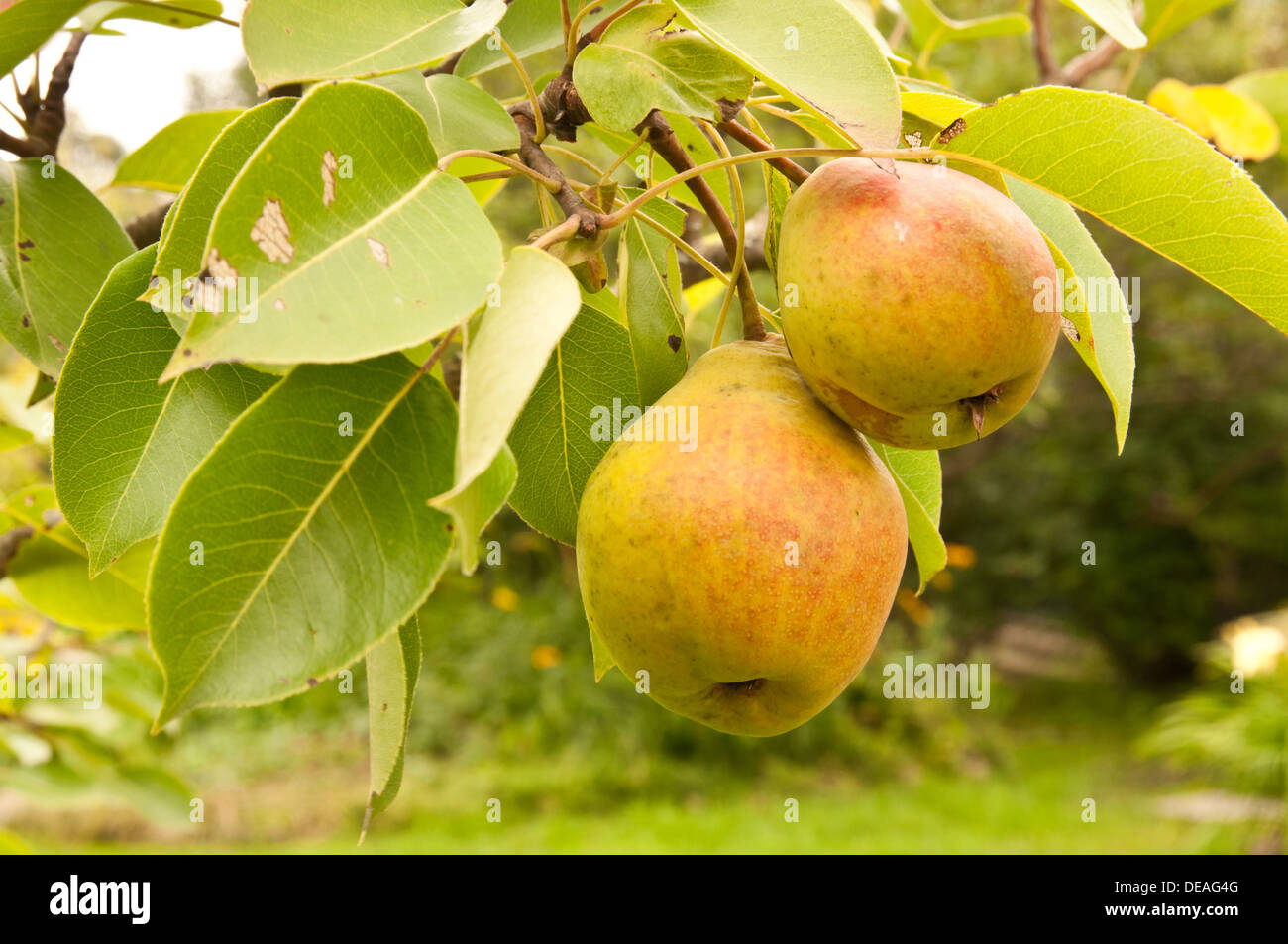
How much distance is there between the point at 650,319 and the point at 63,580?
1097 mm

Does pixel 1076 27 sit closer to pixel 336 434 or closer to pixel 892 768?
pixel 892 768

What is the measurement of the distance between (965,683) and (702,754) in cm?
375

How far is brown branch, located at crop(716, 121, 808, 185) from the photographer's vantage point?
31.7 inches

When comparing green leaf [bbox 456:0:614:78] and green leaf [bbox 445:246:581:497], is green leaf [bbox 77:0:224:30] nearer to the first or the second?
green leaf [bbox 456:0:614:78]

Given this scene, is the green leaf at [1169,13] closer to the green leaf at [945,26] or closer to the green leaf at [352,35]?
the green leaf at [945,26]

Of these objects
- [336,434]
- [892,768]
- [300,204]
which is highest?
[300,204]

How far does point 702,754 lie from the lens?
7426mm

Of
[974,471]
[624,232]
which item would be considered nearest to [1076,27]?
[974,471]

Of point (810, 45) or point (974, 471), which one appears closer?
point (810, 45)

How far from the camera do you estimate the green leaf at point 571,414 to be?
0.87m

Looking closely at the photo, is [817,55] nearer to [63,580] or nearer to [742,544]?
[742,544]

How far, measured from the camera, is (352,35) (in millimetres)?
735

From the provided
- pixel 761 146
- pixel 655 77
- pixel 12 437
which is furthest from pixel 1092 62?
pixel 12 437

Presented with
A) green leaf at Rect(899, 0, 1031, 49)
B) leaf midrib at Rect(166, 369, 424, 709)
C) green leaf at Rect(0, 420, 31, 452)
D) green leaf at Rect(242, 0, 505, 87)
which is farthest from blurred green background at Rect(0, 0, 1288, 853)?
leaf midrib at Rect(166, 369, 424, 709)
